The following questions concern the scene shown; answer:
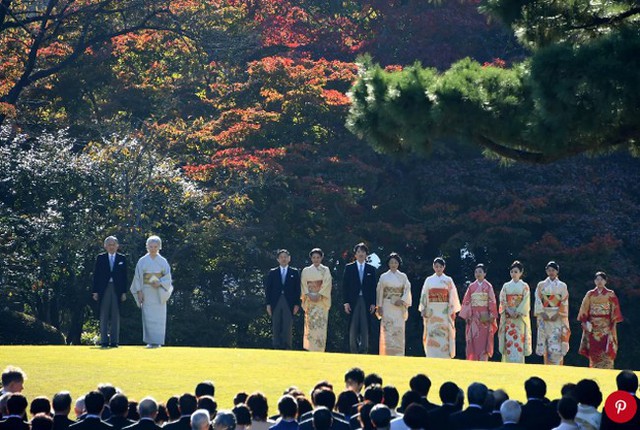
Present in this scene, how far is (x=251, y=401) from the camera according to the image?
10758mm

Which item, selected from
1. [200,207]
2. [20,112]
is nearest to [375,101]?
[200,207]

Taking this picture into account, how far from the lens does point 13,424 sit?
10539 mm

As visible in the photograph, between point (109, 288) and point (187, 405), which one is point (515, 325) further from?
point (187, 405)

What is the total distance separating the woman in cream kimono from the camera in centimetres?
2141

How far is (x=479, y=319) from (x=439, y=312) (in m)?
0.81

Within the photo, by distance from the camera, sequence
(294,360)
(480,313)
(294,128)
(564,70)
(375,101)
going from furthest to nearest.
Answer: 1. (294,128)
2. (480,313)
3. (294,360)
4. (375,101)
5. (564,70)

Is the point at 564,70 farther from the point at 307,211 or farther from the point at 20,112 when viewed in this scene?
the point at 20,112

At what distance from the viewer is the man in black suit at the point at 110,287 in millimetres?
20953

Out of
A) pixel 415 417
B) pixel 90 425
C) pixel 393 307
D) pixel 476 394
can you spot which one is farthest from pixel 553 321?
pixel 90 425

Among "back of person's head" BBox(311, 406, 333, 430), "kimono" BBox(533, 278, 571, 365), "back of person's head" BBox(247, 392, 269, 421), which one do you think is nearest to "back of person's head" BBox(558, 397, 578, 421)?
"back of person's head" BBox(311, 406, 333, 430)

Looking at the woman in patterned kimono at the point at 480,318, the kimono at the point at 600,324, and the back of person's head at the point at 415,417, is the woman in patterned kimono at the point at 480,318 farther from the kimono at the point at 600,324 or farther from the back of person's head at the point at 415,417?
the back of person's head at the point at 415,417

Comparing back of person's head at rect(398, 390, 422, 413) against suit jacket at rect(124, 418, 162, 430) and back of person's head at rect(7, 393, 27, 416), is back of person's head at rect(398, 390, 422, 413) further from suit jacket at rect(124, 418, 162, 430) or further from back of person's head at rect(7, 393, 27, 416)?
back of person's head at rect(7, 393, 27, 416)

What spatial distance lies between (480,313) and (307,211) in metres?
6.22

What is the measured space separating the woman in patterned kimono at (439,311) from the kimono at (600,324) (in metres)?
2.19
